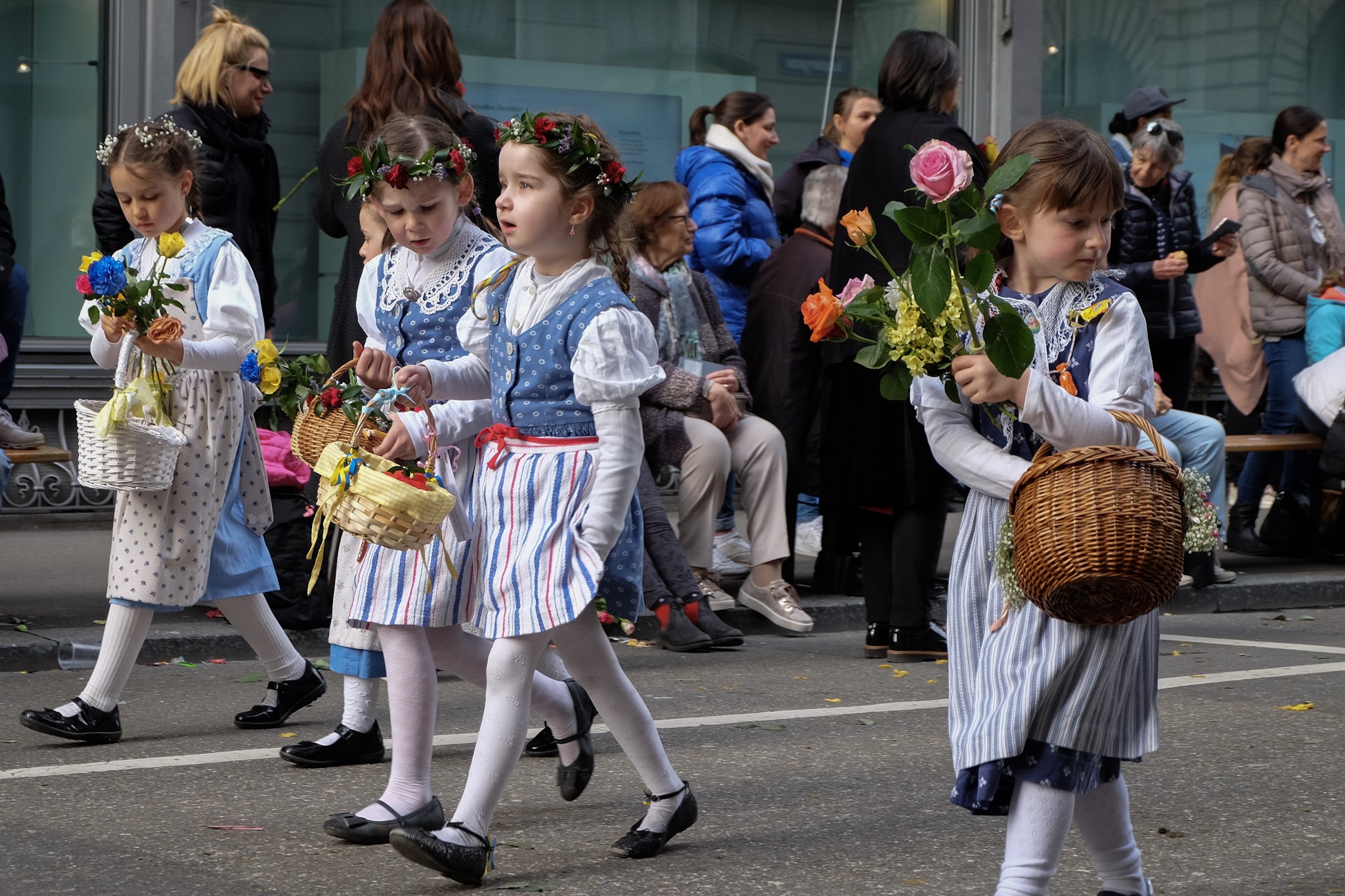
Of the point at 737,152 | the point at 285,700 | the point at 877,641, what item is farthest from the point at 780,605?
Result: the point at 285,700

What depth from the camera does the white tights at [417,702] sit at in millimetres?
4129

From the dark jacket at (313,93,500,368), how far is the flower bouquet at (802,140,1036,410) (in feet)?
11.4

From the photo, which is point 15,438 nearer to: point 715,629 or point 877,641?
point 715,629

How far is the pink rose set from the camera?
10.3ft

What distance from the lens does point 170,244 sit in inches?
206

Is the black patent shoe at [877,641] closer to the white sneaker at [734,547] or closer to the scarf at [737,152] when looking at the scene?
the white sneaker at [734,547]

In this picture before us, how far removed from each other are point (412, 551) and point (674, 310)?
3952mm

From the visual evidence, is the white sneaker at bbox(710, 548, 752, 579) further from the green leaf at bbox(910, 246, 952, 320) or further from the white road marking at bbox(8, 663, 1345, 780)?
the green leaf at bbox(910, 246, 952, 320)

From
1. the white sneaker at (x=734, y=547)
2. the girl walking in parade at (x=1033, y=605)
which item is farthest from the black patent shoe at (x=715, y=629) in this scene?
the girl walking in parade at (x=1033, y=605)

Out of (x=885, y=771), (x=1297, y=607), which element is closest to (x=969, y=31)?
(x=1297, y=607)

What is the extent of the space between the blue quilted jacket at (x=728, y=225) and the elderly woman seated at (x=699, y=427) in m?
0.64

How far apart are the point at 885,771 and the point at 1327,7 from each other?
40.8 feet

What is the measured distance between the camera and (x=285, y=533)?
24.3ft

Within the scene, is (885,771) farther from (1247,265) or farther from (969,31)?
(969,31)
